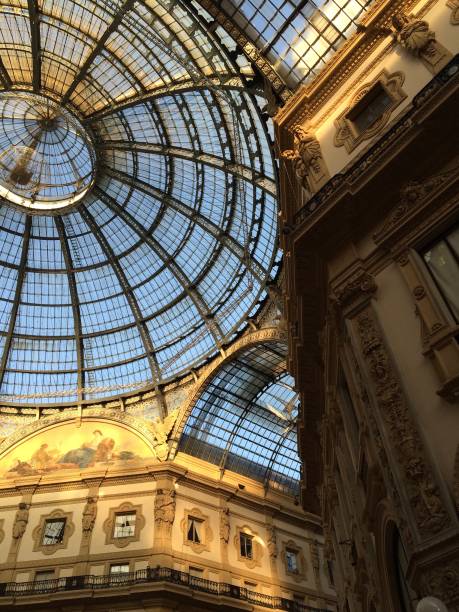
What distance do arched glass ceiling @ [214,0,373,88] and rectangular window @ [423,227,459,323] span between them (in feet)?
29.8

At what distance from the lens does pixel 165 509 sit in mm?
30859

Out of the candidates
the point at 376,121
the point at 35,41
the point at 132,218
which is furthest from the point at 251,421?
the point at 376,121

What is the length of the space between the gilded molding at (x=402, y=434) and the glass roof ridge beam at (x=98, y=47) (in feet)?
67.8

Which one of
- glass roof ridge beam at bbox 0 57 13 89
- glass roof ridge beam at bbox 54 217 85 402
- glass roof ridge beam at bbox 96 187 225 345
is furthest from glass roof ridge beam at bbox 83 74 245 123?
glass roof ridge beam at bbox 54 217 85 402

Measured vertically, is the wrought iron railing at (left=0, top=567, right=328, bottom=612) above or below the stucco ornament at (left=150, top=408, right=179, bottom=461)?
Result: below

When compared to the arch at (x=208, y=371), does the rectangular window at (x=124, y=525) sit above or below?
below

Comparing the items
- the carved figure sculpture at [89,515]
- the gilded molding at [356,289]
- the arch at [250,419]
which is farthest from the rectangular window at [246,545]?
the gilded molding at [356,289]

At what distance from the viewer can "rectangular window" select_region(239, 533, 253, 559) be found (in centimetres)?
3241

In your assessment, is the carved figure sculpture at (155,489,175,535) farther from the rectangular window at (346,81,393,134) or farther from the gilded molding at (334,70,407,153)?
the rectangular window at (346,81,393,134)

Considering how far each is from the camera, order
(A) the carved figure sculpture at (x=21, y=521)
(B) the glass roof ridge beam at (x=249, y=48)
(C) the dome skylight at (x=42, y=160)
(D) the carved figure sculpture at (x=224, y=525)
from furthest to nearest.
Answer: (C) the dome skylight at (x=42, y=160) → (D) the carved figure sculpture at (x=224, y=525) → (A) the carved figure sculpture at (x=21, y=521) → (B) the glass roof ridge beam at (x=249, y=48)

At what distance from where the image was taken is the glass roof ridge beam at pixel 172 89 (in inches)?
917

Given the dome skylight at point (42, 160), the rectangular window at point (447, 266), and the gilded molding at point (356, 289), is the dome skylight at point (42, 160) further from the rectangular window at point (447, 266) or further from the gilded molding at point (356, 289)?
the rectangular window at point (447, 266)

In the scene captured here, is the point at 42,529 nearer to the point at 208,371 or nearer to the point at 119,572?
the point at 119,572

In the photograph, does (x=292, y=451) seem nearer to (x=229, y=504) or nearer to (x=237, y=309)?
(x=229, y=504)
